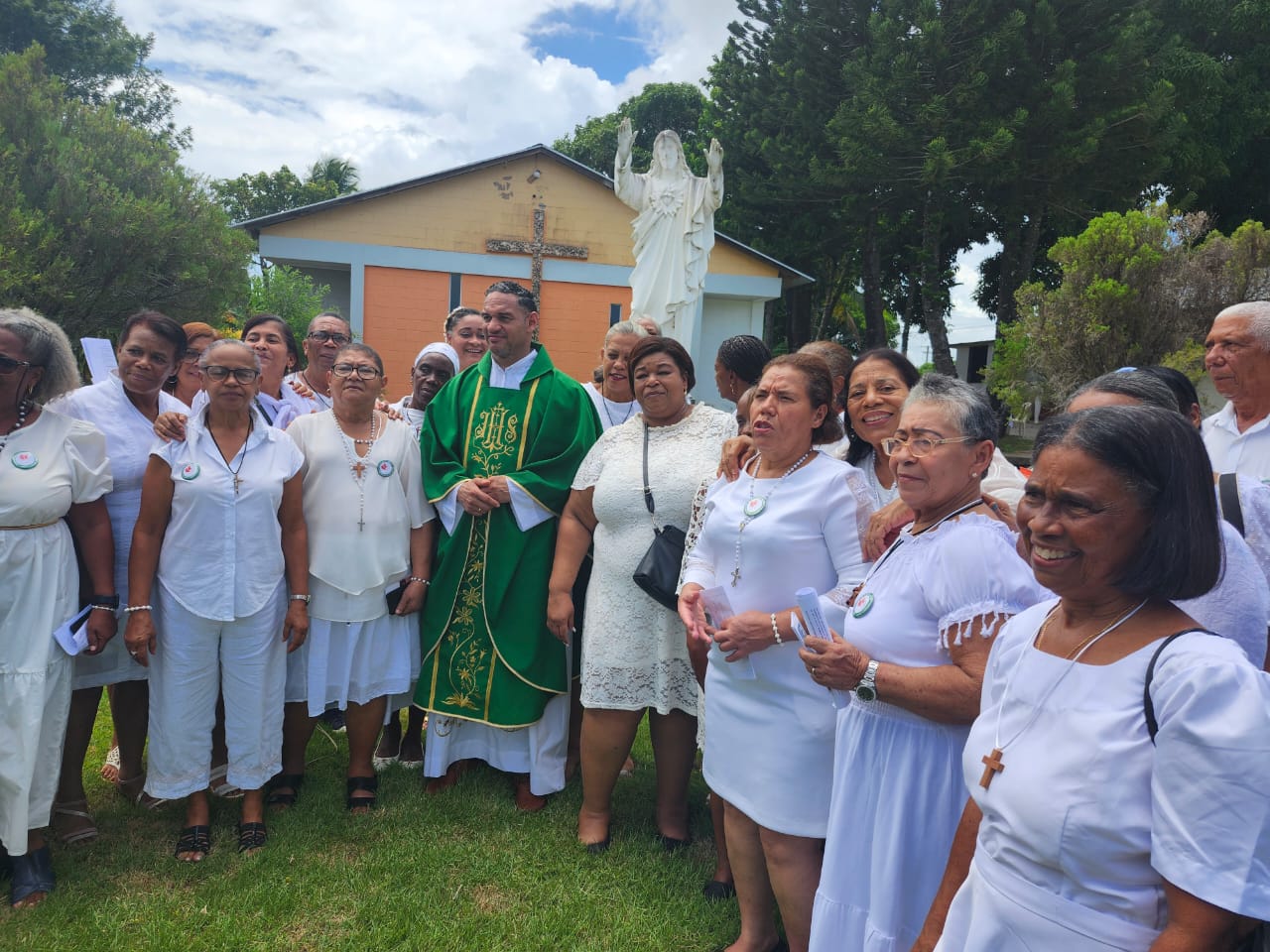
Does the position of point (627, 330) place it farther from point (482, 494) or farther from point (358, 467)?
point (358, 467)

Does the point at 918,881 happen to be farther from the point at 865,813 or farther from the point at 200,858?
the point at 200,858

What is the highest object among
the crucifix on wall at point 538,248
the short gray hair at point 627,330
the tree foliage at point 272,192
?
the tree foliage at point 272,192

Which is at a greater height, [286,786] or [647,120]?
[647,120]

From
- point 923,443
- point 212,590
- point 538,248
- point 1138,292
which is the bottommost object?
point 212,590

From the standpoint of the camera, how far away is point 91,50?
2614 cm

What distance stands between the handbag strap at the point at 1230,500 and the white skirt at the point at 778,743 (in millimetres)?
1245

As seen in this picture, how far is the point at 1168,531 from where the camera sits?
1.37 metres

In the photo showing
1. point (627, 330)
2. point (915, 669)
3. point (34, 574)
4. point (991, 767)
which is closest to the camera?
point (991, 767)

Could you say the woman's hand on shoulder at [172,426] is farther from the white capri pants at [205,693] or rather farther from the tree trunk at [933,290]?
the tree trunk at [933,290]

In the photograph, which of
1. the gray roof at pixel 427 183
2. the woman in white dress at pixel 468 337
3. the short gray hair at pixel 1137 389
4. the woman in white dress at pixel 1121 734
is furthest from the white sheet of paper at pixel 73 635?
the gray roof at pixel 427 183

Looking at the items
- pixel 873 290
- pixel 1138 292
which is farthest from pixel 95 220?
pixel 873 290

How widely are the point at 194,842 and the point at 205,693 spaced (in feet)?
2.07

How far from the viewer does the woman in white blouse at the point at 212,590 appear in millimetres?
3512

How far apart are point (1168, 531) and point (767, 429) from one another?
144 centimetres
